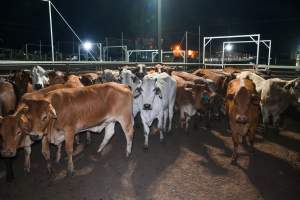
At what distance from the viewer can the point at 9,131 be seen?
15.6ft

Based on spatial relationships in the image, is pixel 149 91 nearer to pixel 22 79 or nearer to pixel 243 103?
pixel 243 103

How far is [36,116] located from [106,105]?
159 centimetres

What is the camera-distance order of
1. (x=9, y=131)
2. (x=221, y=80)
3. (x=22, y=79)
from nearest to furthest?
(x=9, y=131) < (x=22, y=79) < (x=221, y=80)

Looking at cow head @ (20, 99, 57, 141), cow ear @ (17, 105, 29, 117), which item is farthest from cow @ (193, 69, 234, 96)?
cow ear @ (17, 105, 29, 117)

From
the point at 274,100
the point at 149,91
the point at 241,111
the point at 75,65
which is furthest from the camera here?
the point at 75,65

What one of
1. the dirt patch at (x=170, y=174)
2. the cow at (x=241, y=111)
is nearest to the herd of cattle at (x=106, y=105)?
the cow at (x=241, y=111)

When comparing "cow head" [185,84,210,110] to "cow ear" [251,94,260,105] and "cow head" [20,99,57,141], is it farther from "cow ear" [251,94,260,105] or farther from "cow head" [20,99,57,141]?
"cow head" [20,99,57,141]

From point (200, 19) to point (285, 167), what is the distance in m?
38.1

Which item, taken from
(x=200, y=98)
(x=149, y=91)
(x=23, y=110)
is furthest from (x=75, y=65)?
(x=23, y=110)

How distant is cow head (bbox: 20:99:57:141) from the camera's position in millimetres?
4625

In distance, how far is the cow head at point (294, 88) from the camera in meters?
9.00

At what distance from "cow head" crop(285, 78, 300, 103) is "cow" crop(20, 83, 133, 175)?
543 centimetres

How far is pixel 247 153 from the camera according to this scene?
6570mm

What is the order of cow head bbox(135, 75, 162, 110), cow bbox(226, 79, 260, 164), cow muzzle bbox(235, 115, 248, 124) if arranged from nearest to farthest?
cow muzzle bbox(235, 115, 248, 124)
cow bbox(226, 79, 260, 164)
cow head bbox(135, 75, 162, 110)
